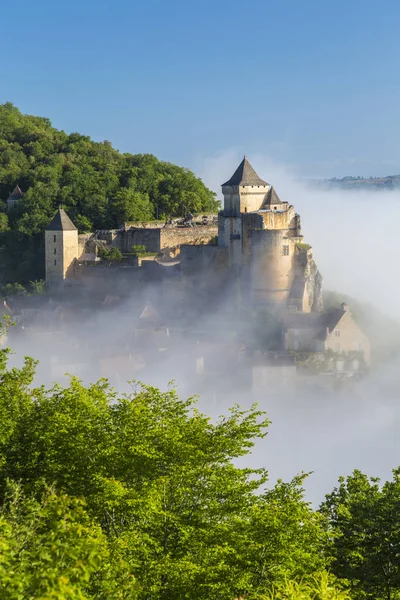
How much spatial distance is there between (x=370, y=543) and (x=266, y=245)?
27895 millimetres

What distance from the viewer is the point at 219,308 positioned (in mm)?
48219

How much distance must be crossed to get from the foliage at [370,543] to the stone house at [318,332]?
25250 mm

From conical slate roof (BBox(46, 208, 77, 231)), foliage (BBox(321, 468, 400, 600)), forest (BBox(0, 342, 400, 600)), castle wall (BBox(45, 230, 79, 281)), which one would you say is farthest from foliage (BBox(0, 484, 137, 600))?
conical slate roof (BBox(46, 208, 77, 231))

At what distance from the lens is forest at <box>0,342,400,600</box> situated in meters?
12.7

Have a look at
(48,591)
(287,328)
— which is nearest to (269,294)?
(287,328)

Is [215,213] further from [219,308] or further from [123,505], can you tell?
[123,505]

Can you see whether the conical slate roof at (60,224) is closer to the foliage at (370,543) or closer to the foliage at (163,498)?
the foliage at (163,498)

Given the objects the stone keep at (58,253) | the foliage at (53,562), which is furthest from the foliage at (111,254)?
the foliage at (53,562)

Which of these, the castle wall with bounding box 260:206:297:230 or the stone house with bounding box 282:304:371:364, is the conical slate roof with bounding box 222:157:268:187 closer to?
the castle wall with bounding box 260:206:297:230

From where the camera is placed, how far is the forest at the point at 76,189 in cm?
5972

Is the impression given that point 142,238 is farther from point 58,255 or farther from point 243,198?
point 243,198

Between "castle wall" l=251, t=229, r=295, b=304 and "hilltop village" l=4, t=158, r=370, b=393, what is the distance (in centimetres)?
5

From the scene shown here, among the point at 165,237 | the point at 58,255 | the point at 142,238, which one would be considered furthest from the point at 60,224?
the point at 165,237

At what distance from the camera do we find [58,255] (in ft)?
176
